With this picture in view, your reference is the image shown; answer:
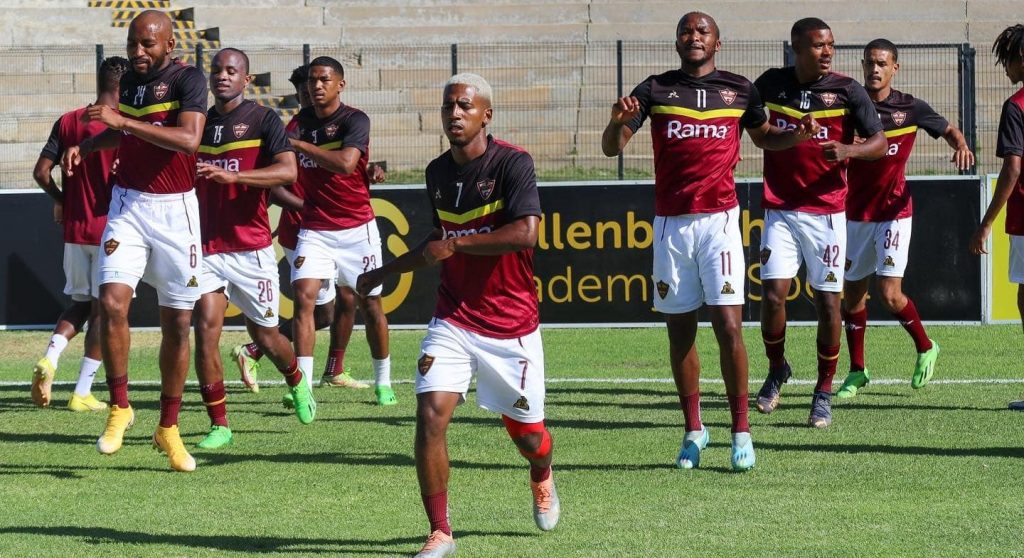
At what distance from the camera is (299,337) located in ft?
33.2

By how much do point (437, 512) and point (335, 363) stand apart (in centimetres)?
565

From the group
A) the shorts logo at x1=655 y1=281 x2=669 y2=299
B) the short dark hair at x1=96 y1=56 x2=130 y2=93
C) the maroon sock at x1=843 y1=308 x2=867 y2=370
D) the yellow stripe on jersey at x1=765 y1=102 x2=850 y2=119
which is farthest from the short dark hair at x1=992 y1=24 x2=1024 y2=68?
the short dark hair at x1=96 y1=56 x2=130 y2=93

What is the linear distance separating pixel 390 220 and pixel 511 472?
7375 mm

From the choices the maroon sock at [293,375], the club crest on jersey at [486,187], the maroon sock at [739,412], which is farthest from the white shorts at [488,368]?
the maroon sock at [293,375]

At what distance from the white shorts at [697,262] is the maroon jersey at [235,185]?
263cm

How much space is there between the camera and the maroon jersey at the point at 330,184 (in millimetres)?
10266

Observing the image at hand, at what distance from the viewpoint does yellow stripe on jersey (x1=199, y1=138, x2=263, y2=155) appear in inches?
353

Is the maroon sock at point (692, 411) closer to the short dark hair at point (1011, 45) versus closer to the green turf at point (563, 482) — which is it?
the green turf at point (563, 482)

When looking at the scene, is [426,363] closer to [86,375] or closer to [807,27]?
[807,27]

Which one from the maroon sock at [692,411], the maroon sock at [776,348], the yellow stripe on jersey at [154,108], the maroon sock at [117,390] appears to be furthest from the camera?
the maroon sock at [776,348]

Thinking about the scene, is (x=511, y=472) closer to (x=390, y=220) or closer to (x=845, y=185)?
(x=845, y=185)

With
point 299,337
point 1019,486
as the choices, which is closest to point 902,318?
point 1019,486

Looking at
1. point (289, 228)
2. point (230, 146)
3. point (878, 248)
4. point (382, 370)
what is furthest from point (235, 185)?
point (878, 248)

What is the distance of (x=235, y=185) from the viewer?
9078mm
